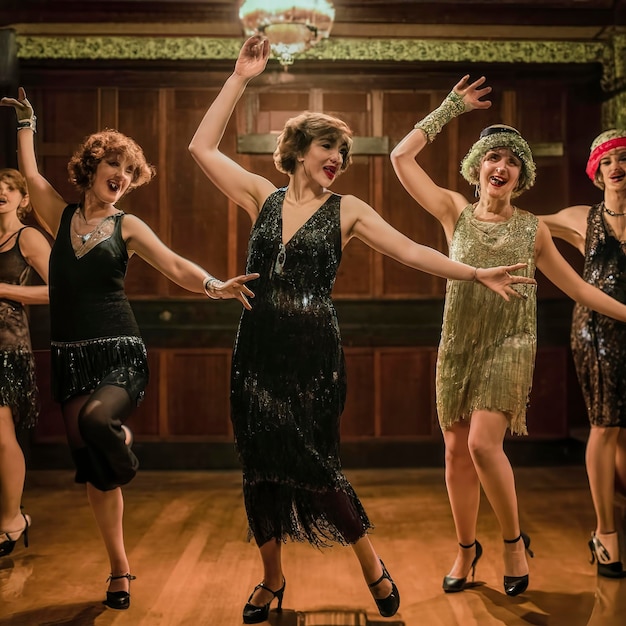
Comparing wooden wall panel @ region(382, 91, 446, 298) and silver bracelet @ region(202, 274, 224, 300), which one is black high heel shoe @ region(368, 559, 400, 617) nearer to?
silver bracelet @ region(202, 274, 224, 300)

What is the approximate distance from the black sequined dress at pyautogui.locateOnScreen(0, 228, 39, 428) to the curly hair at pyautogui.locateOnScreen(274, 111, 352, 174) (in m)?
1.50

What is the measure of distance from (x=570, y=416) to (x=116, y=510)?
3634mm

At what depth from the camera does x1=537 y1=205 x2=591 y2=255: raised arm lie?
140 inches

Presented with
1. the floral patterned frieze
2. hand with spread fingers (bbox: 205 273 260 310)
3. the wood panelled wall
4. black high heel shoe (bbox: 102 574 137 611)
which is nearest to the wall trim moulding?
the floral patterned frieze

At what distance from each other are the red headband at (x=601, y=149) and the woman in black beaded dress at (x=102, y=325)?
1800 millimetres

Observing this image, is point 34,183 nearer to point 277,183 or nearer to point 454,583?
point 454,583

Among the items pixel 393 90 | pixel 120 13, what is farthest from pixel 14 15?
pixel 393 90

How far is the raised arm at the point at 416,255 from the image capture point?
2605mm

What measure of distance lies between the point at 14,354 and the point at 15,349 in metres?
0.02

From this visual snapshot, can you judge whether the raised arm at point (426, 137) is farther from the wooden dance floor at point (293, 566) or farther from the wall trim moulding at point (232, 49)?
the wall trim moulding at point (232, 49)

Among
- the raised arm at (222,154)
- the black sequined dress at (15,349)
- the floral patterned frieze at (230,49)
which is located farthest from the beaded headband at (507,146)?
the floral patterned frieze at (230,49)

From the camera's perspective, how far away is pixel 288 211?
2.70 meters

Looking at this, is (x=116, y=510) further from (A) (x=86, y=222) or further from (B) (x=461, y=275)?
(B) (x=461, y=275)

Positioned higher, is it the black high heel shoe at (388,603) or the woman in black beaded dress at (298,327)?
the woman in black beaded dress at (298,327)
